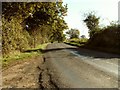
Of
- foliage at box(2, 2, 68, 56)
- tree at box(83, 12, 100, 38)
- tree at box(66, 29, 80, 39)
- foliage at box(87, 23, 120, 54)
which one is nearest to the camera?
foliage at box(2, 2, 68, 56)

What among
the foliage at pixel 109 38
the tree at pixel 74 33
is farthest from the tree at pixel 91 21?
the tree at pixel 74 33

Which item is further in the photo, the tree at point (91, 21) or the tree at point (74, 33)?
the tree at point (74, 33)

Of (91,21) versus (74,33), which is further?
(74,33)

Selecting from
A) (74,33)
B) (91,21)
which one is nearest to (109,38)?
(91,21)

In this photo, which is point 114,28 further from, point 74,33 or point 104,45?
point 74,33

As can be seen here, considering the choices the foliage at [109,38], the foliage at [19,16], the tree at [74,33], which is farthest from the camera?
the tree at [74,33]

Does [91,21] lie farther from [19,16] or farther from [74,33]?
[74,33]

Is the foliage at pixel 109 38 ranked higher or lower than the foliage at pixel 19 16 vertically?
lower

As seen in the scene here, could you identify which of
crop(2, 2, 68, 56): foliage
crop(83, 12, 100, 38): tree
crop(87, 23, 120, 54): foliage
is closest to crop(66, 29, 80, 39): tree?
crop(83, 12, 100, 38): tree

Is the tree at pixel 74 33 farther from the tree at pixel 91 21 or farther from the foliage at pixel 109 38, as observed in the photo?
the foliage at pixel 109 38

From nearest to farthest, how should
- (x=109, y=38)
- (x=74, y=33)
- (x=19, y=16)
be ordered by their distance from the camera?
(x=19, y=16), (x=109, y=38), (x=74, y=33)

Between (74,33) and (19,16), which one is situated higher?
(19,16)

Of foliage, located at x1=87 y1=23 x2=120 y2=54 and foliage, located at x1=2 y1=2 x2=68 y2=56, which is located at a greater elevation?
foliage, located at x1=2 y1=2 x2=68 y2=56

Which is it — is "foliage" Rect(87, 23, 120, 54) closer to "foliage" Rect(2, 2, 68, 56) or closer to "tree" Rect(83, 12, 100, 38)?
"foliage" Rect(2, 2, 68, 56)
